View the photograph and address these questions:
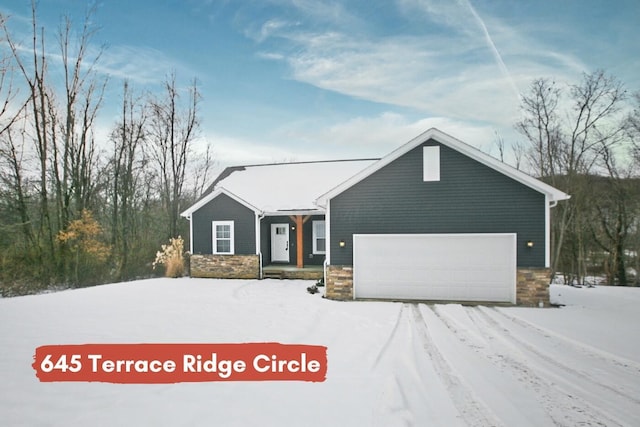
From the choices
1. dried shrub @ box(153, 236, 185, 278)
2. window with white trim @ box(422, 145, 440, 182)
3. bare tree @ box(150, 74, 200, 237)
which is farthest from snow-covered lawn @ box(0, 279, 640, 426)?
bare tree @ box(150, 74, 200, 237)

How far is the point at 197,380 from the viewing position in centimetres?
437

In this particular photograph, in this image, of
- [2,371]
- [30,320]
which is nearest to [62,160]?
[30,320]

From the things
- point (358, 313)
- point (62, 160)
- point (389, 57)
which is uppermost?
point (389, 57)

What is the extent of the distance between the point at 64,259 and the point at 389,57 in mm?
14539

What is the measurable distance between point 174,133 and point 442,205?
15663mm

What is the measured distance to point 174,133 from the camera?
61.6 ft

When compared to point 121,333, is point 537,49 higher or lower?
higher

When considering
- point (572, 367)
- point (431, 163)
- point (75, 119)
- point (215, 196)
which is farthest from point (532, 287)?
point (75, 119)

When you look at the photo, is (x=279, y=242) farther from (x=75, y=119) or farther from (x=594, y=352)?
(x=594, y=352)

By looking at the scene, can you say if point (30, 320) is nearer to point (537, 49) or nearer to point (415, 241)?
point (415, 241)

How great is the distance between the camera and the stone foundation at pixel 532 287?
8.95 m

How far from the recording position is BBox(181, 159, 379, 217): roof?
13.8 metres

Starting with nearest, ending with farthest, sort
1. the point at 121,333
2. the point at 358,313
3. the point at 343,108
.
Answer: the point at 121,333 < the point at 358,313 < the point at 343,108

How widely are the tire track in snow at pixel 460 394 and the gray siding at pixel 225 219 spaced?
9080 millimetres
